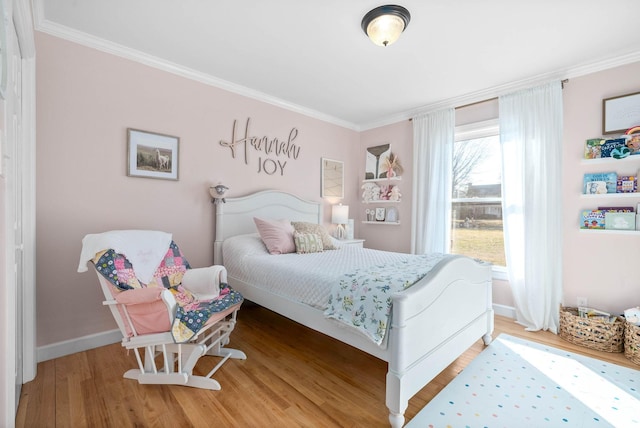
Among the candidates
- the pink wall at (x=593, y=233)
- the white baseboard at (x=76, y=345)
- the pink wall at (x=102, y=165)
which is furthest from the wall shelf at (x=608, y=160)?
the white baseboard at (x=76, y=345)

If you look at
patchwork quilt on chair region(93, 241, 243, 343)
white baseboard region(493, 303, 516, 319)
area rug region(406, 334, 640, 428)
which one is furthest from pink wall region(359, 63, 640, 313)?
patchwork quilt on chair region(93, 241, 243, 343)

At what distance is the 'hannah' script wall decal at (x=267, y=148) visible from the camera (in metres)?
3.29

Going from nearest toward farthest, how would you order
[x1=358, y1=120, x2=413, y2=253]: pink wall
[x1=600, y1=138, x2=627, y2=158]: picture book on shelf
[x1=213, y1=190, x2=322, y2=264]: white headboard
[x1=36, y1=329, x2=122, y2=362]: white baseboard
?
[x1=36, y1=329, x2=122, y2=362]: white baseboard < [x1=600, y1=138, x2=627, y2=158]: picture book on shelf < [x1=213, y1=190, x2=322, y2=264]: white headboard < [x1=358, y1=120, x2=413, y2=253]: pink wall

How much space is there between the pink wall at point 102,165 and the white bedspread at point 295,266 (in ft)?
1.58

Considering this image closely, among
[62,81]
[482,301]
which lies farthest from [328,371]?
Answer: [62,81]

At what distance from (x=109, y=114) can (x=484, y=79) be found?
356cm

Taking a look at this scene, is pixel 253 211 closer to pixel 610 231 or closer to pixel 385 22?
pixel 385 22

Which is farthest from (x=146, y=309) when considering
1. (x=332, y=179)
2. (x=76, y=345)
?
(x=332, y=179)

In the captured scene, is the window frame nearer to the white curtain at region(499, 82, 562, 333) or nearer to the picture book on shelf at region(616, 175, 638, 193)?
the white curtain at region(499, 82, 562, 333)

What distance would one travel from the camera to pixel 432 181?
3.68 meters

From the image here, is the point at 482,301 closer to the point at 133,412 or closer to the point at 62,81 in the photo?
the point at 133,412

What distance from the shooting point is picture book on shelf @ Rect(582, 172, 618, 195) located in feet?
8.49

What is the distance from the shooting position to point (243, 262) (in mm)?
2729

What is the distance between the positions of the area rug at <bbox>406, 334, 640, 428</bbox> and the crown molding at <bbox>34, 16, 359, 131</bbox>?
3.34 m
